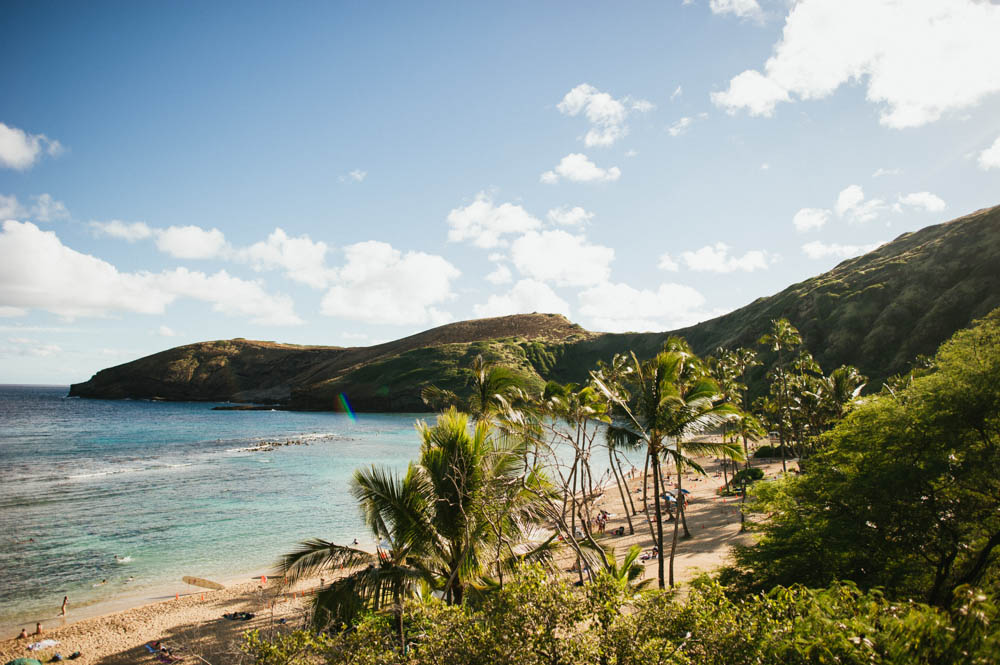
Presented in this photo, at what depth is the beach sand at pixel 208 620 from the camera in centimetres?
1593

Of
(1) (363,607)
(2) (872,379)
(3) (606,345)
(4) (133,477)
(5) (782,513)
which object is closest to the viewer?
(1) (363,607)

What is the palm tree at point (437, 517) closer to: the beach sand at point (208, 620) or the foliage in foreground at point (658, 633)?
the foliage in foreground at point (658, 633)

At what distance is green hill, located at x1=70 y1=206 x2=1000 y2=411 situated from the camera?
206 feet

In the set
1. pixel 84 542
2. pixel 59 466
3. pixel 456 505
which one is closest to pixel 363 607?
pixel 456 505

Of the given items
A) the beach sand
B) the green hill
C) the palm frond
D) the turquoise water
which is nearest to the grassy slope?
the green hill

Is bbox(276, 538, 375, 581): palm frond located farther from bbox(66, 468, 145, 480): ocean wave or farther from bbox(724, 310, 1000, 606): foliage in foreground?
bbox(66, 468, 145, 480): ocean wave

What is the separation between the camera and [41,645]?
53.1 ft

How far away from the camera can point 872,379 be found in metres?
59.8

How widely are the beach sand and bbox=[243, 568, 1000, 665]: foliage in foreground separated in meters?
8.66

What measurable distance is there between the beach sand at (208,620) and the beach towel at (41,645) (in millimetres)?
144

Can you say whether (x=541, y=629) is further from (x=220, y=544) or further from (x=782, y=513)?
(x=220, y=544)

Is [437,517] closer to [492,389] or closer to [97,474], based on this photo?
[492,389]

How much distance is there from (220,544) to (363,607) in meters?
25.3

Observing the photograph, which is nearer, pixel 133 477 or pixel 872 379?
pixel 133 477
